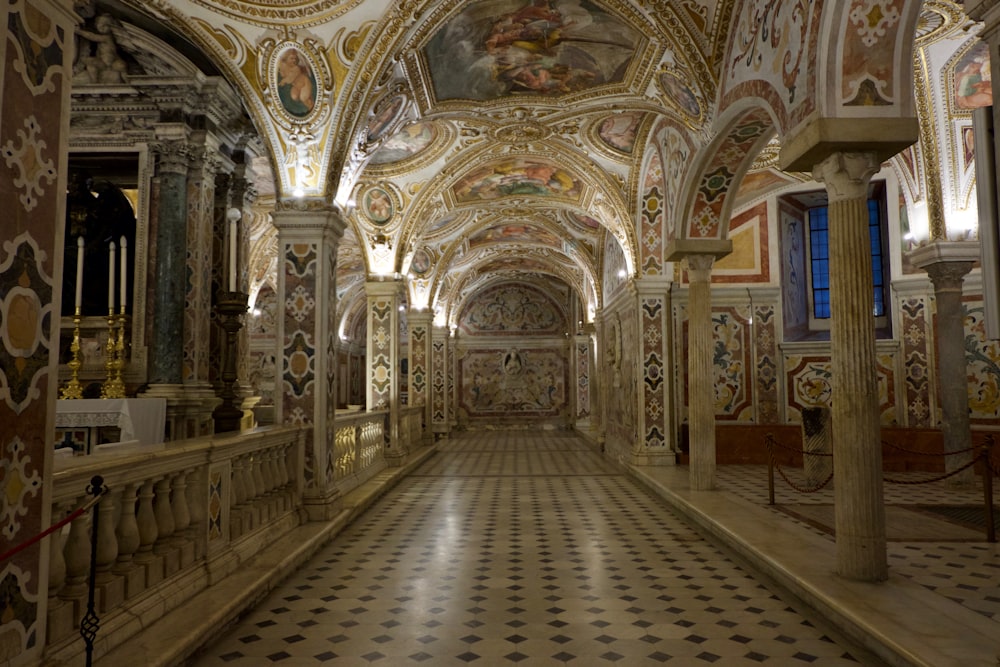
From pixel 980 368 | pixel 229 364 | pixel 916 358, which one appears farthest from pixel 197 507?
pixel 916 358

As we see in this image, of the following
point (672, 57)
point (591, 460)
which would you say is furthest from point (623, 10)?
point (591, 460)

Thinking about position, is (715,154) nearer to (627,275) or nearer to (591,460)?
(627,275)

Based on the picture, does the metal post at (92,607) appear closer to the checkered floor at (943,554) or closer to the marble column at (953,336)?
the checkered floor at (943,554)

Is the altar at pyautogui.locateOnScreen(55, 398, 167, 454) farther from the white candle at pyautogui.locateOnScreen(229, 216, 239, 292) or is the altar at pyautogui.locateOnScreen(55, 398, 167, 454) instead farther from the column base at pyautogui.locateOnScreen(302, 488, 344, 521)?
the column base at pyautogui.locateOnScreen(302, 488, 344, 521)

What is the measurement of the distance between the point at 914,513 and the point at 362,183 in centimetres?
1201

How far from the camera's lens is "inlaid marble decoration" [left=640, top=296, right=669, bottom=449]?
1475 centimetres

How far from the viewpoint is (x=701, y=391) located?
10.9 meters

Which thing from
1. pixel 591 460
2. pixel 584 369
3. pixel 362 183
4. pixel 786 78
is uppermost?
pixel 362 183

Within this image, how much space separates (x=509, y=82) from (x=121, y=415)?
7.72 metres

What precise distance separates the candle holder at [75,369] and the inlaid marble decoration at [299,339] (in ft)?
8.67

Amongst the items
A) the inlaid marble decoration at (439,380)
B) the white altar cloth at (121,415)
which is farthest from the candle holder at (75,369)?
the inlaid marble decoration at (439,380)

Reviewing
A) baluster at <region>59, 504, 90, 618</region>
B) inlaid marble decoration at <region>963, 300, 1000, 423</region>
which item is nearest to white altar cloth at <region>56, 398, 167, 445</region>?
baluster at <region>59, 504, 90, 618</region>

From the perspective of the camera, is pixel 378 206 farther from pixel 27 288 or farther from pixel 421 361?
pixel 27 288

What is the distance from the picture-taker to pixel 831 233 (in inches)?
247
